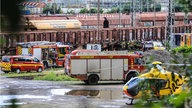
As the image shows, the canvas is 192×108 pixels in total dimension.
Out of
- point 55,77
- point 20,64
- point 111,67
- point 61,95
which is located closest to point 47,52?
point 20,64

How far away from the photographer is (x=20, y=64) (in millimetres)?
25125

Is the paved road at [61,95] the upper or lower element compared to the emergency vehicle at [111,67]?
lower

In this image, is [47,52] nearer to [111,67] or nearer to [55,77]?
[55,77]

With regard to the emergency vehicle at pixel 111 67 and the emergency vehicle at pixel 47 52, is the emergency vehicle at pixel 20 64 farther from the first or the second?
the emergency vehicle at pixel 111 67

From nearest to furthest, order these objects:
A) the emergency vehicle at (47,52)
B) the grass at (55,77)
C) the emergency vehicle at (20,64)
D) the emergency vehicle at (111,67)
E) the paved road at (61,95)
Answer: the paved road at (61,95) < the emergency vehicle at (111,67) < the grass at (55,77) < the emergency vehicle at (20,64) < the emergency vehicle at (47,52)

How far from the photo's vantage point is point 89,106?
0.97 meters

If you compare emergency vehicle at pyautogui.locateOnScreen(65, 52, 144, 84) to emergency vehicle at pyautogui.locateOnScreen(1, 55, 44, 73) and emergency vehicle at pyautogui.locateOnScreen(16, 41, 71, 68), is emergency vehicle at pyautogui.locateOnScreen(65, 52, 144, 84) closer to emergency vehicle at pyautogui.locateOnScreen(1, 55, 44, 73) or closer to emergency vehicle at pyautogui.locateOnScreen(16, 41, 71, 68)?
emergency vehicle at pyautogui.locateOnScreen(1, 55, 44, 73)

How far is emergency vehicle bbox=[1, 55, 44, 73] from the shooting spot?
81.3 ft

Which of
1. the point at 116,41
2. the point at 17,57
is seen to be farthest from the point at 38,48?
the point at 116,41

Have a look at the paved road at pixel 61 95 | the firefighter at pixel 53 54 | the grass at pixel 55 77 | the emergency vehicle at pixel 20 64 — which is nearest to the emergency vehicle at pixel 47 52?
the firefighter at pixel 53 54

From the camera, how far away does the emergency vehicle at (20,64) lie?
975 inches

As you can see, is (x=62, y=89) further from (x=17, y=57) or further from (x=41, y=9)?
(x=41, y=9)

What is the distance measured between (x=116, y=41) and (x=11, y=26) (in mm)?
37102

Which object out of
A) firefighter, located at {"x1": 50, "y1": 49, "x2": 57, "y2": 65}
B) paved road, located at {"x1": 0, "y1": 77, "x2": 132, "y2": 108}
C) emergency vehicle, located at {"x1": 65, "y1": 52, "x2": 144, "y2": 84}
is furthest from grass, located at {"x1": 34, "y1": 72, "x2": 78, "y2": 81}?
firefighter, located at {"x1": 50, "y1": 49, "x2": 57, "y2": 65}
